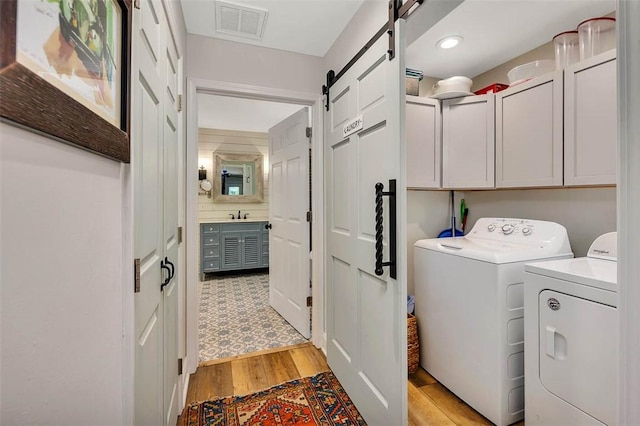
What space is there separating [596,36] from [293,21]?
1.86m

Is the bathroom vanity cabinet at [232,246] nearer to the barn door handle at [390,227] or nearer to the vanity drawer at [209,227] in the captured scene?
the vanity drawer at [209,227]

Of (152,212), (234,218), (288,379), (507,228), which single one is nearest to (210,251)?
(234,218)

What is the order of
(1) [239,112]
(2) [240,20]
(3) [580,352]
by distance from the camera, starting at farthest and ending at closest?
(1) [239,112]
(2) [240,20]
(3) [580,352]

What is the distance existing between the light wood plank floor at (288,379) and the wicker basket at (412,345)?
7 cm

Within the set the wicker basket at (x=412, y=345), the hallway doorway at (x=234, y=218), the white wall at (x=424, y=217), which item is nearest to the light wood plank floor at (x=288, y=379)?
the wicker basket at (x=412, y=345)

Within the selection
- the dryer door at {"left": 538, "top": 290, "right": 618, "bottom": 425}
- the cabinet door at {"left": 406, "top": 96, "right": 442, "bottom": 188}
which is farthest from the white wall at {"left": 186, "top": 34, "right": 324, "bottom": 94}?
the dryer door at {"left": 538, "top": 290, "right": 618, "bottom": 425}

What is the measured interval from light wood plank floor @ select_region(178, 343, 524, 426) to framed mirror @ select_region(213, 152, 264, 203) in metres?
3.19

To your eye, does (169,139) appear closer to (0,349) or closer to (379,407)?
(0,349)

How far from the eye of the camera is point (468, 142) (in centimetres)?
233

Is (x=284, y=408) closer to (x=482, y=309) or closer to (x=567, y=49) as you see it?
(x=482, y=309)

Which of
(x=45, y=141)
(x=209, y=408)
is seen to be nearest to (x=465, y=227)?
(x=209, y=408)

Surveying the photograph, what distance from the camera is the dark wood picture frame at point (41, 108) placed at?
0.34 metres

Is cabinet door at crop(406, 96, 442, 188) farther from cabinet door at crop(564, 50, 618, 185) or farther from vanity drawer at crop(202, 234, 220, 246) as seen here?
vanity drawer at crop(202, 234, 220, 246)

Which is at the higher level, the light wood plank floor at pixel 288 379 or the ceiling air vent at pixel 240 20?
the ceiling air vent at pixel 240 20
